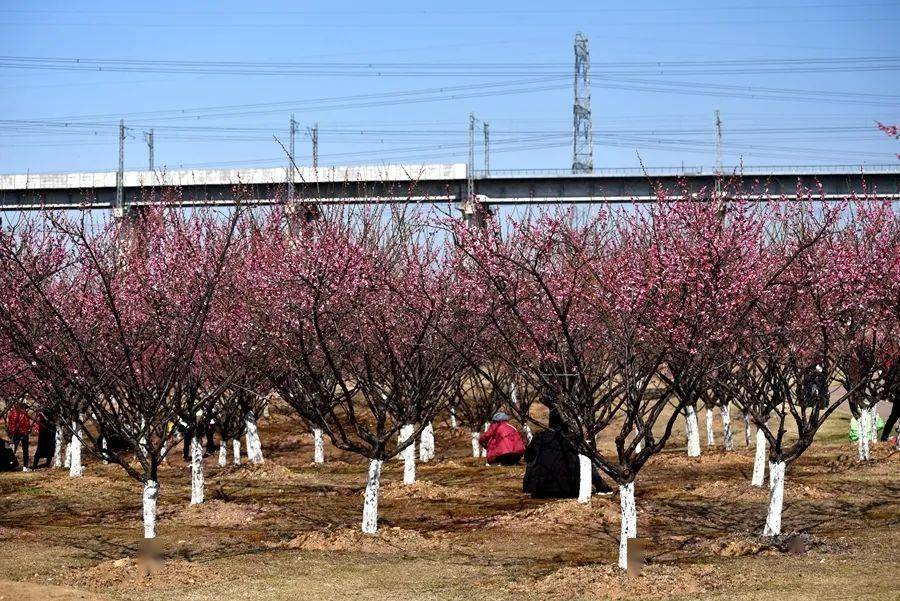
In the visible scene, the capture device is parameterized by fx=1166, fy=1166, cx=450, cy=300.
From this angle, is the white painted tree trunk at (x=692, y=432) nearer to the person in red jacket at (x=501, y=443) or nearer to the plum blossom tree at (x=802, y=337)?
the person in red jacket at (x=501, y=443)

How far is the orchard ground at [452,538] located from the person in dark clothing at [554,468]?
15.4 inches

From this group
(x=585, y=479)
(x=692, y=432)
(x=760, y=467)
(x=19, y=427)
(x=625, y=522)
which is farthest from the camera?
(x=19, y=427)

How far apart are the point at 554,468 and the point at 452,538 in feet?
15.6

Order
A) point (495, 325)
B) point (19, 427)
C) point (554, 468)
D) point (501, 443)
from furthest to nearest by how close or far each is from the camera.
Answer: point (19, 427), point (501, 443), point (554, 468), point (495, 325)

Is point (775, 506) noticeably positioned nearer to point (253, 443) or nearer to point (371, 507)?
point (371, 507)

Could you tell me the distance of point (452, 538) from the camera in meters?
18.2

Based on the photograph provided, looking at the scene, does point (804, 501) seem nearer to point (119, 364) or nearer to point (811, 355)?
point (811, 355)

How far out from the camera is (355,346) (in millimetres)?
21672

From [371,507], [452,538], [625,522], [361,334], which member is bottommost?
[452,538]

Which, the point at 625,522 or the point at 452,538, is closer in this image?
the point at 625,522

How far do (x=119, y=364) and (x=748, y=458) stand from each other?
58.5ft

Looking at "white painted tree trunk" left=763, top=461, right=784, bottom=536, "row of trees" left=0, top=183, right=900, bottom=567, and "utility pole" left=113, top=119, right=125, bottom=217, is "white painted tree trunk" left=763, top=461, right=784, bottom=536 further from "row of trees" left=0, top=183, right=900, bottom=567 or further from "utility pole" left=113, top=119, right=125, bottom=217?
"utility pole" left=113, top=119, right=125, bottom=217

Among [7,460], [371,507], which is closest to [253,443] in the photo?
[7,460]

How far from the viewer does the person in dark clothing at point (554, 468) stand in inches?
872
